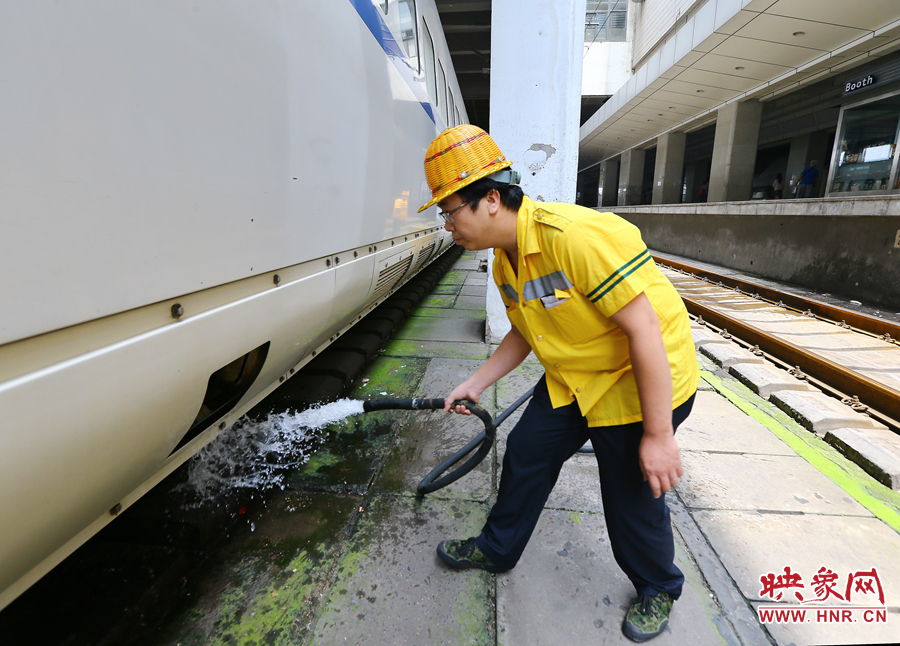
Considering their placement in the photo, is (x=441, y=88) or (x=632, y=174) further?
(x=632, y=174)

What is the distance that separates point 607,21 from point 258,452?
2933 cm

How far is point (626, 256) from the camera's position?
1267 millimetres

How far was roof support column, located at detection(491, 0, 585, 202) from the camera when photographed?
4047 millimetres

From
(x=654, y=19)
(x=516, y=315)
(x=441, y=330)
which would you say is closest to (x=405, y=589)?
(x=516, y=315)

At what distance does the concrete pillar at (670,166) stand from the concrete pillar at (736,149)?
180 inches

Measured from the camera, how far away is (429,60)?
521 cm

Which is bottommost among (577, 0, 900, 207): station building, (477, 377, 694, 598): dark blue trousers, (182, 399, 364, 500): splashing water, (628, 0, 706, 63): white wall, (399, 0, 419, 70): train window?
(182, 399, 364, 500): splashing water

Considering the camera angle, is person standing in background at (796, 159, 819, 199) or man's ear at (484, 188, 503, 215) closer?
man's ear at (484, 188, 503, 215)

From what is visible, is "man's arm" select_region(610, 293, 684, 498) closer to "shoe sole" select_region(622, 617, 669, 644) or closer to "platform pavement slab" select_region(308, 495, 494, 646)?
"shoe sole" select_region(622, 617, 669, 644)

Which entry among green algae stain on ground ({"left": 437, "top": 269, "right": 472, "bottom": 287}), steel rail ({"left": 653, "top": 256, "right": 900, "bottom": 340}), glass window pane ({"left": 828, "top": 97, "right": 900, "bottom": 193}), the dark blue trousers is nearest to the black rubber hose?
the dark blue trousers

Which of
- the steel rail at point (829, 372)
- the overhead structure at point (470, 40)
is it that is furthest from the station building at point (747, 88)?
the steel rail at point (829, 372)

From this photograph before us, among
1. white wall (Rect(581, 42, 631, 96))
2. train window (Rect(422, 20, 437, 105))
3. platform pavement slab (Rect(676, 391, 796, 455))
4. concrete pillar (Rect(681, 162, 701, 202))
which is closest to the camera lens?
platform pavement slab (Rect(676, 391, 796, 455))

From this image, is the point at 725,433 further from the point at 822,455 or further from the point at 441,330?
the point at 441,330

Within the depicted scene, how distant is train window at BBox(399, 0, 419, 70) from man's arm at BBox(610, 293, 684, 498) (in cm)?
323
